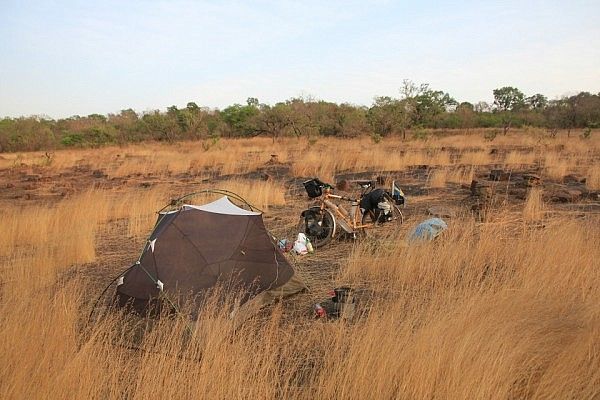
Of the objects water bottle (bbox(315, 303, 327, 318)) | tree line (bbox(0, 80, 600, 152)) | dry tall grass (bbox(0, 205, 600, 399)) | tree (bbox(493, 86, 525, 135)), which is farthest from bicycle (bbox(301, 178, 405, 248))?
tree (bbox(493, 86, 525, 135))

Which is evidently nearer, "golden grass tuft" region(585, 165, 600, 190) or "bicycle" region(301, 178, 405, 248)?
"bicycle" region(301, 178, 405, 248)

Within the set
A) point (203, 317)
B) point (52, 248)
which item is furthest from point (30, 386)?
point (52, 248)

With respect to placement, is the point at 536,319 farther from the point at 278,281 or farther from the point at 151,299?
the point at 151,299

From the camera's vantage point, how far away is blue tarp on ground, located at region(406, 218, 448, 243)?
629 cm

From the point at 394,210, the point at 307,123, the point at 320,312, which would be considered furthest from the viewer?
the point at 307,123

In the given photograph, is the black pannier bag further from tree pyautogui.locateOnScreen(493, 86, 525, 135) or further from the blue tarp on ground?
tree pyautogui.locateOnScreen(493, 86, 525, 135)

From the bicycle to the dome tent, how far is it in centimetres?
197

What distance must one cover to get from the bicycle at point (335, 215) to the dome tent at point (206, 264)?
1973 mm

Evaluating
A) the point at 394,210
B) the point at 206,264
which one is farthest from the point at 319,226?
the point at 206,264

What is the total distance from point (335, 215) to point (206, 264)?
2.92m

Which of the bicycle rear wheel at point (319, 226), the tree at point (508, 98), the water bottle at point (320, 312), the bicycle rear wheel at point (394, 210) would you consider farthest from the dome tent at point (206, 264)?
the tree at point (508, 98)

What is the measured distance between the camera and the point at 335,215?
23.5 ft

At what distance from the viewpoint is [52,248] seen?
7.09 metres

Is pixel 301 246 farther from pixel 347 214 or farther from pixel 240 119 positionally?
pixel 240 119
